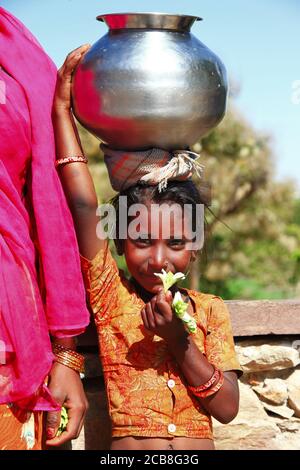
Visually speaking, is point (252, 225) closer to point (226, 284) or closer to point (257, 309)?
point (226, 284)

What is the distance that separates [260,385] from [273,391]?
0.06 metres

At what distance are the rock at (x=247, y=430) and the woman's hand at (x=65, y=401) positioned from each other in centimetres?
80

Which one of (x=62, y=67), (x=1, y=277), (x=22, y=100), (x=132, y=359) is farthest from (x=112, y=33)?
(x=132, y=359)

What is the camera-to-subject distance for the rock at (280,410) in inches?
135

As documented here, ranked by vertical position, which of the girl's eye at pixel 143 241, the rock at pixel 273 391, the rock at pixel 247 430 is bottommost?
the rock at pixel 247 430

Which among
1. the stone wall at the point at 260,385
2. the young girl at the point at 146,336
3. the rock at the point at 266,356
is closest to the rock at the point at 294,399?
the stone wall at the point at 260,385

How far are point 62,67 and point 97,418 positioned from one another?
133 cm

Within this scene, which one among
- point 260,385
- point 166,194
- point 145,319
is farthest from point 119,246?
point 260,385

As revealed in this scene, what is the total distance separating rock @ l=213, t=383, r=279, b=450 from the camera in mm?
3328

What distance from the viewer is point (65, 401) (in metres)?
2.71

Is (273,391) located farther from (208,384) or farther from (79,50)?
(79,50)

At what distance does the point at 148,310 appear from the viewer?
103 inches

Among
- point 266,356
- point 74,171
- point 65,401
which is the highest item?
point 74,171

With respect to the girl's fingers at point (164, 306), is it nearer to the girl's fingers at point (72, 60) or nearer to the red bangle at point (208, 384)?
the red bangle at point (208, 384)
